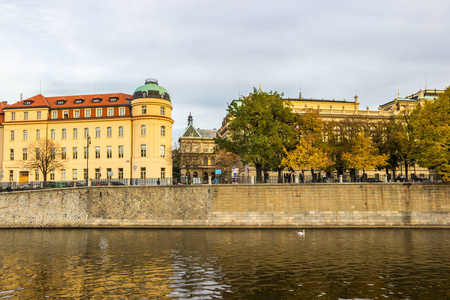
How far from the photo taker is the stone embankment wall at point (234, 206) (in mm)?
48031

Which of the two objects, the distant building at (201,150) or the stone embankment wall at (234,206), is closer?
the stone embankment wall at (234,206)

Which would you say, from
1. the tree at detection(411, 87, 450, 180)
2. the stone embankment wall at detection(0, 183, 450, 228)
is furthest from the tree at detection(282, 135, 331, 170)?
the tree at detection(411, 87, 450, 180)

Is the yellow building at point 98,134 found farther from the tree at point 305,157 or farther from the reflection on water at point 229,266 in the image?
the reflection on water at point 229,266

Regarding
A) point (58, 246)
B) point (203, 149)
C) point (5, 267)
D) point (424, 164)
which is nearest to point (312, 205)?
point (424, 164)

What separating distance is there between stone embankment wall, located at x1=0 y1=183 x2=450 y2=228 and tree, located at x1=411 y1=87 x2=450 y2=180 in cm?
313

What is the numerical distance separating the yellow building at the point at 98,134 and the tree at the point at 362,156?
30.4m

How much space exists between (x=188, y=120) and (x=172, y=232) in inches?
3617

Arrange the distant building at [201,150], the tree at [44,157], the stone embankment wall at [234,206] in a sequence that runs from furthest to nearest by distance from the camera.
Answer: the distant building at [201,150] → the tree at [44,157] → the stone embankment wall at [234,206]

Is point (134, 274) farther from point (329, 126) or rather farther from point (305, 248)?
point (329, 126)

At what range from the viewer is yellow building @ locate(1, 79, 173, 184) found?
6688cm

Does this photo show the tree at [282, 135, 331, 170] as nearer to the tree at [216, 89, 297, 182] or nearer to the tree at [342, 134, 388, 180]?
the tree at [216, 89, 297, 182]

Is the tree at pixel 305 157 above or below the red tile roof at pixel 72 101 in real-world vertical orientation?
below

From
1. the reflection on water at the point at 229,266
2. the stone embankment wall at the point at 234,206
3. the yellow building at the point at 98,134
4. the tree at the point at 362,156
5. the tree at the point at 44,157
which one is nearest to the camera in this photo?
the reflection on water at the point at 229,266

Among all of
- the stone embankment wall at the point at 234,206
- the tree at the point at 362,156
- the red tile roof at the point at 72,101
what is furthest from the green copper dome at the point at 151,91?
the tree at the point at 362,156
